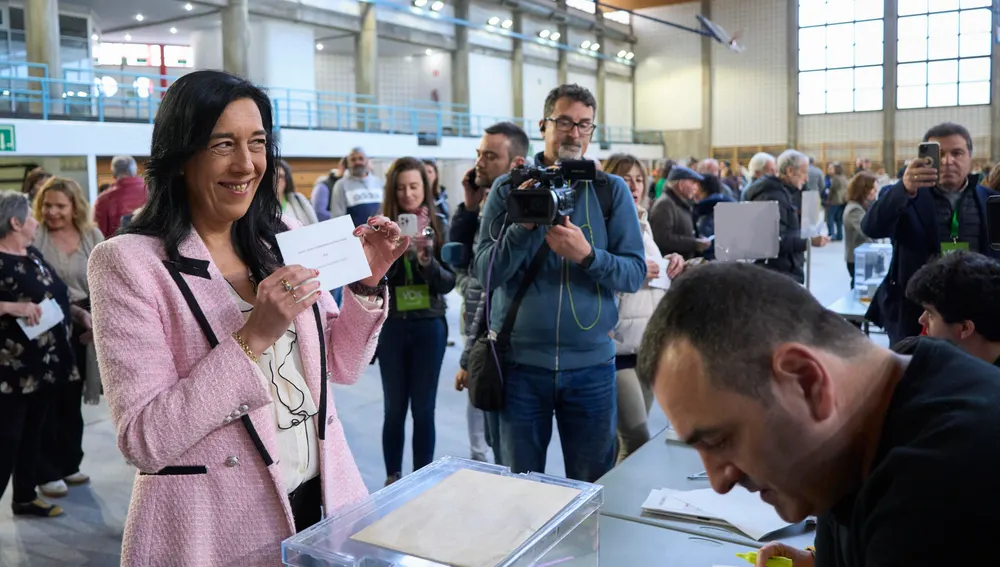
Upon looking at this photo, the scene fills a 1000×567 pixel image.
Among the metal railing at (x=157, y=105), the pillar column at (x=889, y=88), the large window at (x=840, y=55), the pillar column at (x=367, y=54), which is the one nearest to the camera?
the metal railing at (x=157, y=105)

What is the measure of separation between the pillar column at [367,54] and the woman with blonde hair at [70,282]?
40.7 feet

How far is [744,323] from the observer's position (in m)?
0.81

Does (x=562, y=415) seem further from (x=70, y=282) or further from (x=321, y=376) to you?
(x=70, y=282)

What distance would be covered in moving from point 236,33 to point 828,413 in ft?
47.1

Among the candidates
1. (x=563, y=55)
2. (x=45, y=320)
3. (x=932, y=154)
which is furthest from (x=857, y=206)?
(x=563, y=55)

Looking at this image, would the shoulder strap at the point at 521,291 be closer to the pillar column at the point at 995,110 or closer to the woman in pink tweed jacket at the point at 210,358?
the woman in pink tweed jacket at the point at 210,358

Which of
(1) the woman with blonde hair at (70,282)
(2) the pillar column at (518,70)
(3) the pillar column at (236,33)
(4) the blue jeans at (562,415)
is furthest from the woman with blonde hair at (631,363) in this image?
(2) the pillar column at (518,70)

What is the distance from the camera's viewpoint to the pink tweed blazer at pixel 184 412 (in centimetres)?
126

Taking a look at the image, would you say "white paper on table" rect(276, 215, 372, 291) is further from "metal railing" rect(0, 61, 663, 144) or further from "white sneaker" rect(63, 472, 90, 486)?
"metal railing" rect(0, 61, 663, 144)

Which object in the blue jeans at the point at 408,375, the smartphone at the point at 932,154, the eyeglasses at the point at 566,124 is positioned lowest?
the blue jeans at the point at 408,375

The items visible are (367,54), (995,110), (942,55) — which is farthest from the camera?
(942,55)

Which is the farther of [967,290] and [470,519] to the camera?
[967,290]

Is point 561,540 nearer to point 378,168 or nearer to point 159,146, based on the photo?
point 159,146

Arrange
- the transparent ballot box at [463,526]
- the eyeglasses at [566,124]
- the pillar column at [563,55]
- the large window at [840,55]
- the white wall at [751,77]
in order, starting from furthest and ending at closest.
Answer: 1. the white wall at [751,77]
2. the pillar column at [563,55]
3. the large window at [840,55]
4. the eyeglasses at [566,124]
5. the transparent ballot box at [463,526]
